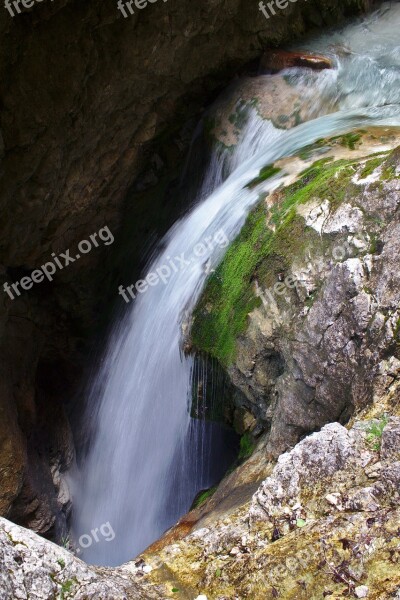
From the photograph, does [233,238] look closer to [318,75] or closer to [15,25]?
[15,25]

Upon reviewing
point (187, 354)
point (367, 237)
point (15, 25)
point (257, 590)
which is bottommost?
point (257, 590)

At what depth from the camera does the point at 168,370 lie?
6469 millimetres

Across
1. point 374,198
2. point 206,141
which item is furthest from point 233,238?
point 206,141

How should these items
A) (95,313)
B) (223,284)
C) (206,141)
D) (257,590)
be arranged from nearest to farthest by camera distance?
(257,590) < (223,284) < (206,141) < (95,313)

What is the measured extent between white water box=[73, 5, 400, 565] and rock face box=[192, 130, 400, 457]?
0.60 metres

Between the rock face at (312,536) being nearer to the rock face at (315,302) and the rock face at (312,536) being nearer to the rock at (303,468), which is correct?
the rock at (303,468)

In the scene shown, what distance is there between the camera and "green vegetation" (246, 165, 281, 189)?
21.4 ft

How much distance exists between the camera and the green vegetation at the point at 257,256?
528cm

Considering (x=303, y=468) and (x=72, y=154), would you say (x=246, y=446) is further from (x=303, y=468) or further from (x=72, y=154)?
(x=72, y=154)

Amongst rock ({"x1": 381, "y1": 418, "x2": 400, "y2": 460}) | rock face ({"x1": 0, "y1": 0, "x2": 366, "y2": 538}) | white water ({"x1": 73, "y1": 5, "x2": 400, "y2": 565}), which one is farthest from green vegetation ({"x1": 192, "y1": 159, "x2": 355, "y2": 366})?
rock face ({"x1": 0, "y1": 0, "x2": 366, "y2": 538})

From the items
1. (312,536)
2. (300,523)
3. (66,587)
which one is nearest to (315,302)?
(300,523)

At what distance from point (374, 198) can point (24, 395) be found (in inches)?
211

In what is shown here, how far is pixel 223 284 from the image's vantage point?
5941 millimetres

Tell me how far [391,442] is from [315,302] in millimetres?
1870
